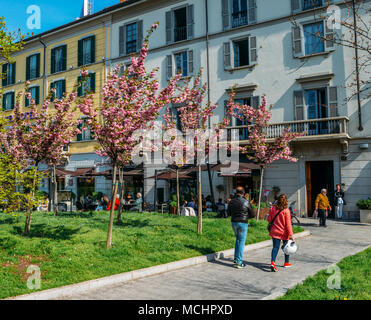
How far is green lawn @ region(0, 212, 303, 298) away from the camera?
6758 mm

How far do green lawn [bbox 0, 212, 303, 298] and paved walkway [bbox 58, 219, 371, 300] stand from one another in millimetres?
586

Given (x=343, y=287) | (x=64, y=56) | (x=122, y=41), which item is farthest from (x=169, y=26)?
(x=343, y=287)

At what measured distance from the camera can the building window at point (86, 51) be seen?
91.9 ft

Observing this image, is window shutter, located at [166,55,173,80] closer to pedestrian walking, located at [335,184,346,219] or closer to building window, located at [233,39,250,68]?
building window, located at [233,39,250,68]

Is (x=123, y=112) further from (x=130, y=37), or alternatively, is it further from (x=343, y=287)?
(x=130, y=37)

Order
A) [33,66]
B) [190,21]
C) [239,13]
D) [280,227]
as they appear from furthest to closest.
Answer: [33,66] → [190,21] → [239,13] → [280,227]

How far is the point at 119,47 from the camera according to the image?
2680 cm

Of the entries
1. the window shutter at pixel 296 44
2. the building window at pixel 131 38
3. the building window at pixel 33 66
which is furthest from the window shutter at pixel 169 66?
the building window at pixel 33 66

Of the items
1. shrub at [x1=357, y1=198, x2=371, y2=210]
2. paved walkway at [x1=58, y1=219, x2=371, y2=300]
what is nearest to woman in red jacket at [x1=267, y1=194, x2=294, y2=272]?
paved walkway at [x1=58, y1=219, x2=371, y2=300]

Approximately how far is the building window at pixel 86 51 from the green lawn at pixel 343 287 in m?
25.1

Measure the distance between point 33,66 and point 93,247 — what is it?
2784cm

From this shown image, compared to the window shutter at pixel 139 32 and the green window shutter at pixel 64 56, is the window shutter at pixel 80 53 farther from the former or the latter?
the window shutter at pixel 139 32

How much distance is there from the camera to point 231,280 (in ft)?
23.1
